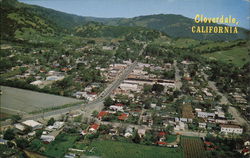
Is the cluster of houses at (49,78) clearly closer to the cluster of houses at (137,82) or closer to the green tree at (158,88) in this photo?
the cluster of houses at (137,82)

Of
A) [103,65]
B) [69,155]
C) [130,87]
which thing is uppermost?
[103,65]

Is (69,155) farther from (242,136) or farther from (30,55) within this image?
(30,55)

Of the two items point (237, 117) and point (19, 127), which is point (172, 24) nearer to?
point (237, 117)

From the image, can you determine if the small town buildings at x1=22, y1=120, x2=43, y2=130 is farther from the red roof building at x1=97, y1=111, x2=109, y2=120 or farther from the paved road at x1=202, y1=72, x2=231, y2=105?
the paved road at x1=202, y1=72, x2=231, y2=105

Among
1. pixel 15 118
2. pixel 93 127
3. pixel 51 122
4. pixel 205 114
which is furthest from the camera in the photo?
pixel 205 114

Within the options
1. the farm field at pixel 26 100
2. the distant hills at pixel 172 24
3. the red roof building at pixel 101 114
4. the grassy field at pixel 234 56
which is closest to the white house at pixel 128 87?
the farm field at pixel 26 100

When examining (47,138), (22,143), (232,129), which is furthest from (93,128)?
(232,129)

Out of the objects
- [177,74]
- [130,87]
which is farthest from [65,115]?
[177,74]
